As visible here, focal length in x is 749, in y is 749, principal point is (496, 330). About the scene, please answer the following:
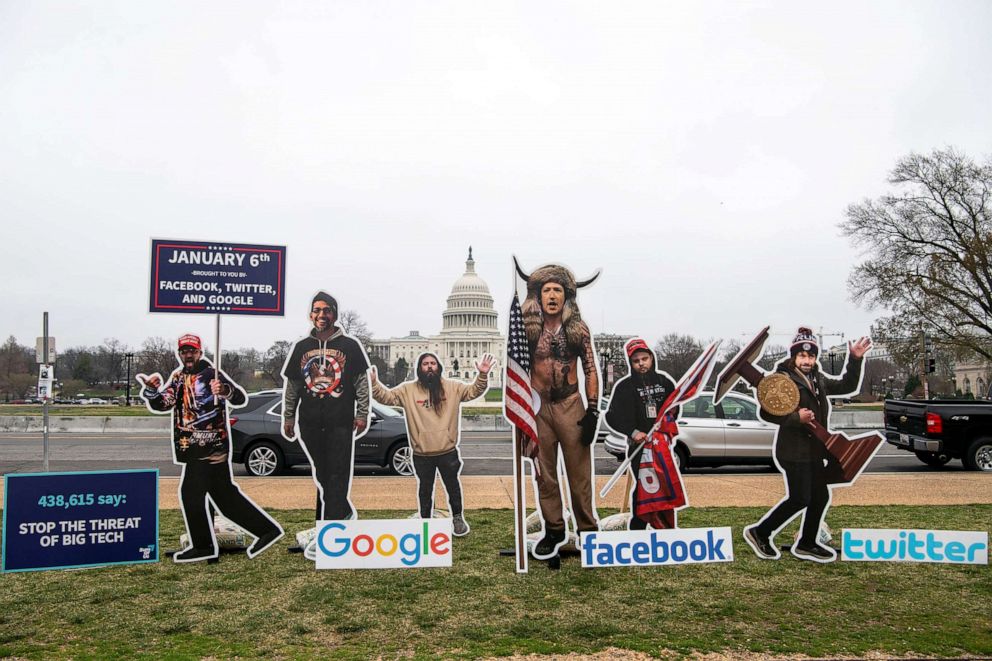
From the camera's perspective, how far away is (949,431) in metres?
14.1

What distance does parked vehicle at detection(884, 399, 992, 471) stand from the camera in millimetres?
14008

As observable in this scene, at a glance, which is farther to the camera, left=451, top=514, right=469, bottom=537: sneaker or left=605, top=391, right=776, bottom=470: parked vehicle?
left=605, top=391, right=776, bottom=470: parked vehicle

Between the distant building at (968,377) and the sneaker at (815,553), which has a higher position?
the distant building at (968,377)

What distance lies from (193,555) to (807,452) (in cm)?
631

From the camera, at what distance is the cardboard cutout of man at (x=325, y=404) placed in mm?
7715

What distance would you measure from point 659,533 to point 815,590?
1.41 m

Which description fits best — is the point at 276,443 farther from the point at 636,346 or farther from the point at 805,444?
the point at 805,444

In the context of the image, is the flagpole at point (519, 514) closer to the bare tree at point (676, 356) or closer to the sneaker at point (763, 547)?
the sneaker at point (763, 547)

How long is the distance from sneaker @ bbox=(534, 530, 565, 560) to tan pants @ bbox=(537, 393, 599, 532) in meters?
0.11

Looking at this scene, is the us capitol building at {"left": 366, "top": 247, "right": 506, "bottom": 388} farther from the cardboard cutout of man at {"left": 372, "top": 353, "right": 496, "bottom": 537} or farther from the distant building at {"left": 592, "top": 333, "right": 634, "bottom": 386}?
the cardboard cutout of man at {"left": 372, "top": 353, "right": 496, "bottom": 537}

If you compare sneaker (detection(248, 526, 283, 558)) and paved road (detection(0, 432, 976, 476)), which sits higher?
sneaker (detection(248, 526, 283, 558))

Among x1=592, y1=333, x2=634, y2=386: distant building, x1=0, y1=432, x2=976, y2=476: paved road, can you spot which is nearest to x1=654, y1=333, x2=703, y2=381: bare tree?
x1=592, y1=333, x2=634, y2=386: distant building

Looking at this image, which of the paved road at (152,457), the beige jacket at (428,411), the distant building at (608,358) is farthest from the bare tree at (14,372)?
the beige jacket at (428,411)

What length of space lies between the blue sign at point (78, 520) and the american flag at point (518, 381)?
11.6 feet
